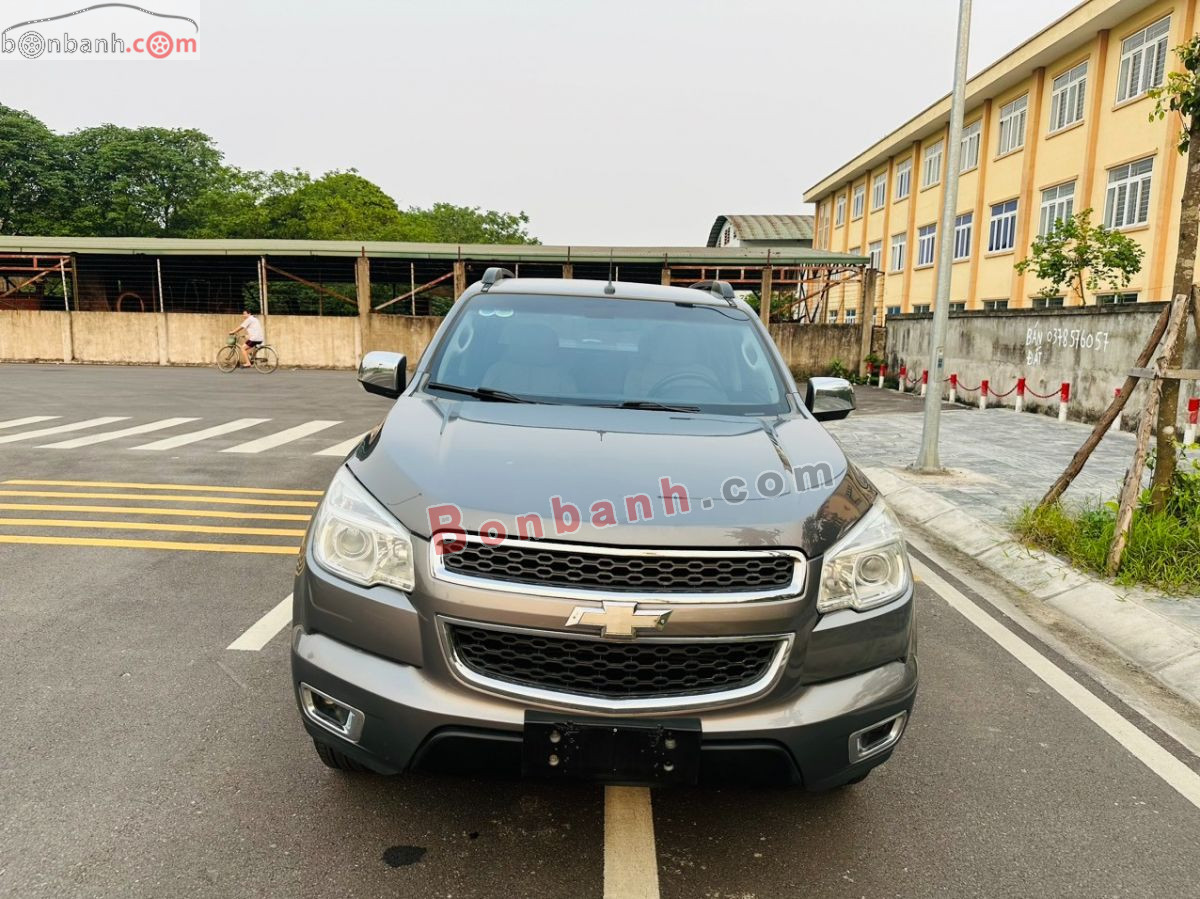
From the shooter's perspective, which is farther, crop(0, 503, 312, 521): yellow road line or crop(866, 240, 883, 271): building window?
crop(866, 240, 883, 271): building window

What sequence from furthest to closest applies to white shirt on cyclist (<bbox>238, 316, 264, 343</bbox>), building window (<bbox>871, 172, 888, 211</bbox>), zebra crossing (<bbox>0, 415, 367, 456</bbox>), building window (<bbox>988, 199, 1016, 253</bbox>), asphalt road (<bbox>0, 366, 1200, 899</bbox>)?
building window (<bbox>871, 172, 888, 211</bbox>), building window (<bbox>988, 199, 1016, 253</bbox>), white shirt on cyclist (<bbox>238, 316, 264, 343</bbox>), zebra crossing (<bbox>0, 415, 367, 456</bbox>), asphalt road (<bbox>0, 366, 1200, 899</bbox>)

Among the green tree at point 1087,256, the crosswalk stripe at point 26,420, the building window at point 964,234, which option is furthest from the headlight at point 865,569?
the building window at point 964,234

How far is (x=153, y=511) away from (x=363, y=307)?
2159cm

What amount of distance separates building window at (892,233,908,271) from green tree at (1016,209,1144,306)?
15.5 meters

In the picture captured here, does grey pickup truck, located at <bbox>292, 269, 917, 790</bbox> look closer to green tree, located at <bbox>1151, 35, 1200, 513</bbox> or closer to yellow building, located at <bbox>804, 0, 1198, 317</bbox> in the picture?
green tree, located at <bbox>1151, 35, 1200, 513</bbox>

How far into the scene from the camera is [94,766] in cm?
305

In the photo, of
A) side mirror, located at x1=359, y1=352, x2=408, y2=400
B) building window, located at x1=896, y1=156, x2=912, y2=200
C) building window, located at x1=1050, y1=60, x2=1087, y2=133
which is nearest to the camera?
side mirror, located at x1=359, y1=352, x2=408, y2=400

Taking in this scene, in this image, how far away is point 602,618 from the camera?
2273 mm

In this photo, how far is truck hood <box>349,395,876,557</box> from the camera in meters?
2.38

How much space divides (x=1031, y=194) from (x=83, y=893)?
2802cm

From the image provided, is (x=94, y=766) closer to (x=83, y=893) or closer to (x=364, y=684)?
(x=83, y=893)

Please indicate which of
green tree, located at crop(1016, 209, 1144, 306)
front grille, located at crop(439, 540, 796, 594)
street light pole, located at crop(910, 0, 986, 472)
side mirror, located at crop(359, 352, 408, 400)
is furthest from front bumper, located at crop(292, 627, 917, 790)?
green tree, located at crop(1016, 209, 1144, 306)

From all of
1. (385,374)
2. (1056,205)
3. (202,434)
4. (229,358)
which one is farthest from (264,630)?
(1056,205)

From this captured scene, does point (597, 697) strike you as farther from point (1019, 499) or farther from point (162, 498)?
point (1019, 499)
